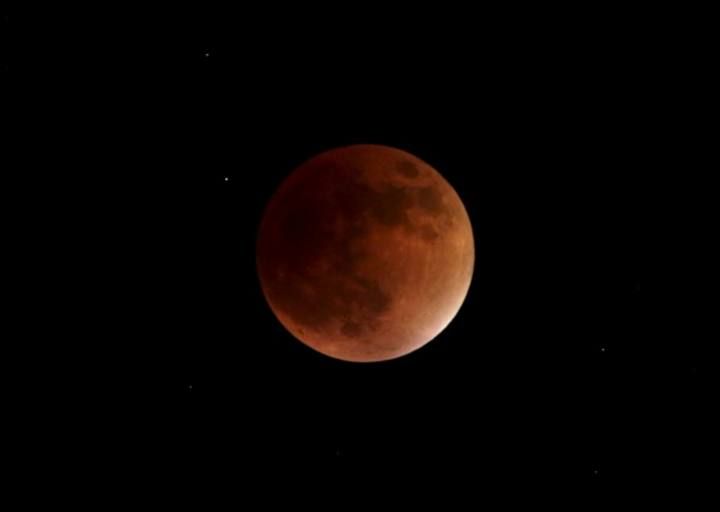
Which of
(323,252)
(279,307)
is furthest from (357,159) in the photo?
(279,307)

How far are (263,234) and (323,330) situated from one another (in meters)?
0.97

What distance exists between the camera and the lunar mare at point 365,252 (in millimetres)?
5219

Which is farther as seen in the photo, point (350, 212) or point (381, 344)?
point (381, 344)

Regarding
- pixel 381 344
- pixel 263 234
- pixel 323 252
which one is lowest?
pixel 381 344

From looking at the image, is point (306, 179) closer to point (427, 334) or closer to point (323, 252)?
point (323, 252)

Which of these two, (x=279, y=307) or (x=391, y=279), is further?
(x=279, y=307)

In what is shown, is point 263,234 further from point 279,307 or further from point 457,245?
point 457,245

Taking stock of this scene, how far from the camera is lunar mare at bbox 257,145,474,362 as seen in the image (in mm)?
5219

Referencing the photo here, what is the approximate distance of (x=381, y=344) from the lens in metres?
5.69

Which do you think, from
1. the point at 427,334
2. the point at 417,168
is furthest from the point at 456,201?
the point at 427,334

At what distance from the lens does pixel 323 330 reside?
18.5 feet

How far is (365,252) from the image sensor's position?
518 cm

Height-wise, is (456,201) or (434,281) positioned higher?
(456,201)

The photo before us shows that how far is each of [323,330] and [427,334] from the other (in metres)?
0.89
